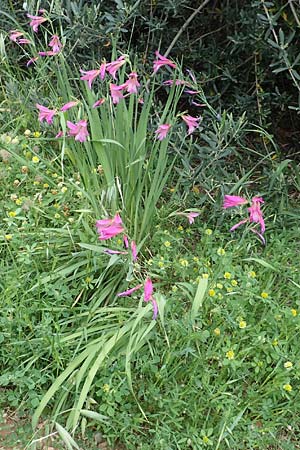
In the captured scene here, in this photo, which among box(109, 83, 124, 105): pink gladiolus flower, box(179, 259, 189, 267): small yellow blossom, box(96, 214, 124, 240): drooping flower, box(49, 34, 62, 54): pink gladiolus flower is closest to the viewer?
box(96, 214, 124, 240): drooping flower

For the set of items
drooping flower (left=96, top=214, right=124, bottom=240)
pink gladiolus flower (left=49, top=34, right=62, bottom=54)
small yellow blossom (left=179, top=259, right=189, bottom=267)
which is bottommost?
small yellow blossom (left=179, top=259, right=189, bottom=267)

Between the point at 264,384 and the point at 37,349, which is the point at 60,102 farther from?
the point at 264,384

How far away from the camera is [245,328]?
6.73ft

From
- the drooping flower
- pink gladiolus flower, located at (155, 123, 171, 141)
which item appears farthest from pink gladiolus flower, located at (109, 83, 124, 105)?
the drooping flower

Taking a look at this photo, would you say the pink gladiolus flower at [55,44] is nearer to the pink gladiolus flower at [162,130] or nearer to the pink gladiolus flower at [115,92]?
the pink gladiolus flower at [115,92]

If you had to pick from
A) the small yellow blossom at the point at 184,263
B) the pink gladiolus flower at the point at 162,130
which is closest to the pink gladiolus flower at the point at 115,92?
the pink gladiolus flower at the point at 162,130

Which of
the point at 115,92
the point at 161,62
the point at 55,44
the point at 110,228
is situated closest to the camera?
the point at 110,228

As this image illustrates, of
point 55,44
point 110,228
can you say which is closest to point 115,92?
point 55,44

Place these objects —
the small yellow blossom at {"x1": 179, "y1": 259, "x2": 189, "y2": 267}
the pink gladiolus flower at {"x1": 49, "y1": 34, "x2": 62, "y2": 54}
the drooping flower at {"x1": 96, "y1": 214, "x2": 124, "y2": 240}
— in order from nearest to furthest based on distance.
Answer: the drooping flower at {"x1": 96, "y1": 214, "x2": 124, "y2": 240}, the small yellow blossom at {"x1": 179, "y1": 259, "x2": 189, "y2": 267}, the pink gladiolus flower at {"x1": 49, "y1": 34, "x2": 62, "y2": 54}

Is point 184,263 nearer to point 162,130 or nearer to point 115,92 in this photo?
point 162,130

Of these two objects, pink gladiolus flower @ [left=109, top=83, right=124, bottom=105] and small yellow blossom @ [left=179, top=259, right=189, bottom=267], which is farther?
small yellow blossom @ [left=179, top=259, right=189, bottom=267]

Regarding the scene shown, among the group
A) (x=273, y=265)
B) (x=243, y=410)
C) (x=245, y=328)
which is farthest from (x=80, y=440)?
(x=273, y=265)

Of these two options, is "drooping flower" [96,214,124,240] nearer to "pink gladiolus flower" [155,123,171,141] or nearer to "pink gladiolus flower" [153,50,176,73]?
"pink gladiolus flower" [155,123,171,141]

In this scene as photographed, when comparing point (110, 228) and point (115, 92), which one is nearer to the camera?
point (110, 228)
